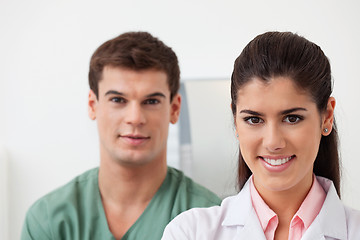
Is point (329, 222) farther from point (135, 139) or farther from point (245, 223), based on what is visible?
→ point (135, 139)

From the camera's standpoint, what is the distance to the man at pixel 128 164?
69.2 inches

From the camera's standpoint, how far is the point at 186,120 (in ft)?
7.41

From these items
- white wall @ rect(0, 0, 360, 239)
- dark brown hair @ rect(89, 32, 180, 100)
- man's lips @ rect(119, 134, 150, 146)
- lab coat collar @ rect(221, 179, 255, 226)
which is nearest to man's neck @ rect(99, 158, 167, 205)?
man's lips @ rect(119, 134, 150, 146)

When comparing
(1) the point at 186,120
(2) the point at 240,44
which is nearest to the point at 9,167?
(1) the point at 186,120

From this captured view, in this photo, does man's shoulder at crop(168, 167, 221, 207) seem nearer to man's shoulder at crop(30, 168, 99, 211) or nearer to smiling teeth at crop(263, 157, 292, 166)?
man's shoulder at crop(30, 168, 99, 211)

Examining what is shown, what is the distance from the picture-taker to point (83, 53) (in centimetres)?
281

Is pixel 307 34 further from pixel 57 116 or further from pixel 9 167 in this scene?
pixel 9 167

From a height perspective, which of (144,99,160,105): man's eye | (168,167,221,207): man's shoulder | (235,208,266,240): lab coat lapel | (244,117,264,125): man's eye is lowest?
(168,167,221,207): man's shoulder

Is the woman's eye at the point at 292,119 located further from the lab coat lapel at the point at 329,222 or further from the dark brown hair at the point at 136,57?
the dark brown hair at the point at 136,57

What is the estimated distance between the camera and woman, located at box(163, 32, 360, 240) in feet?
3.97

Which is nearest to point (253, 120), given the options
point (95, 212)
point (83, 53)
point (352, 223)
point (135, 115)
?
point (352, 223)

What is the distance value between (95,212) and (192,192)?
0.99 feet

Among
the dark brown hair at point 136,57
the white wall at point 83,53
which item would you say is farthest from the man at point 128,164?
the white wall at point 83,53

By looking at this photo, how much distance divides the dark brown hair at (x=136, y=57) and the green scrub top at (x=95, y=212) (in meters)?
0.30
